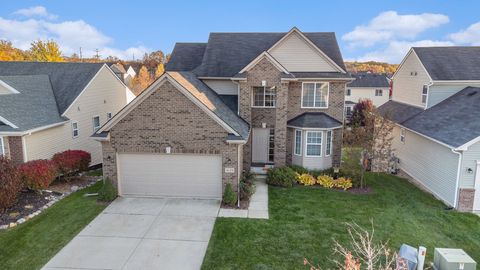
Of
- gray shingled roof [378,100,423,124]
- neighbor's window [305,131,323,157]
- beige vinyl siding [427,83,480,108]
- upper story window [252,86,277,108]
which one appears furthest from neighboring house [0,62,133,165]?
beige vinyl siding [427,83,480,108]

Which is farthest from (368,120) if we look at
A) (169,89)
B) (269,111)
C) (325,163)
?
(169,89)

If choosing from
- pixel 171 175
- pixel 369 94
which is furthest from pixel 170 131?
pixel 369 94

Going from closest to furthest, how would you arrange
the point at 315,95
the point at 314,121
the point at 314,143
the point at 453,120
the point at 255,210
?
the point at 255,210 → the point at 453,120 → the point at 314,121 → the point at 314,143 → the point at 315,95

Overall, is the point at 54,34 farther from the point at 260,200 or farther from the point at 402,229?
the point at 402,229

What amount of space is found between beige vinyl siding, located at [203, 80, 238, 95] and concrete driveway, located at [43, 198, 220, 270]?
7932 mm

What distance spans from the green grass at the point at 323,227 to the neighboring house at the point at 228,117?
2866 mm

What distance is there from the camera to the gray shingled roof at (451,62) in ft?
61.4

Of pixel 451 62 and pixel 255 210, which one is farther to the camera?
pixel 451 62

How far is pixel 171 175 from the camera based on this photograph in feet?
46.7

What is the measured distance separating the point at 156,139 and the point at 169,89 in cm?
223

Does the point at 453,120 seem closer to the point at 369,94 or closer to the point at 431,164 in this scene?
the point at 431,164

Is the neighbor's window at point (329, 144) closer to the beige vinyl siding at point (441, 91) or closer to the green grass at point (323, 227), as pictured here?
the green grass at point (323, 227)

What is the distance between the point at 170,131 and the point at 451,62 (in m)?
17.5

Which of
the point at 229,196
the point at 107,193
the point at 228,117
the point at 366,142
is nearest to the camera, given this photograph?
the point at 229,196
